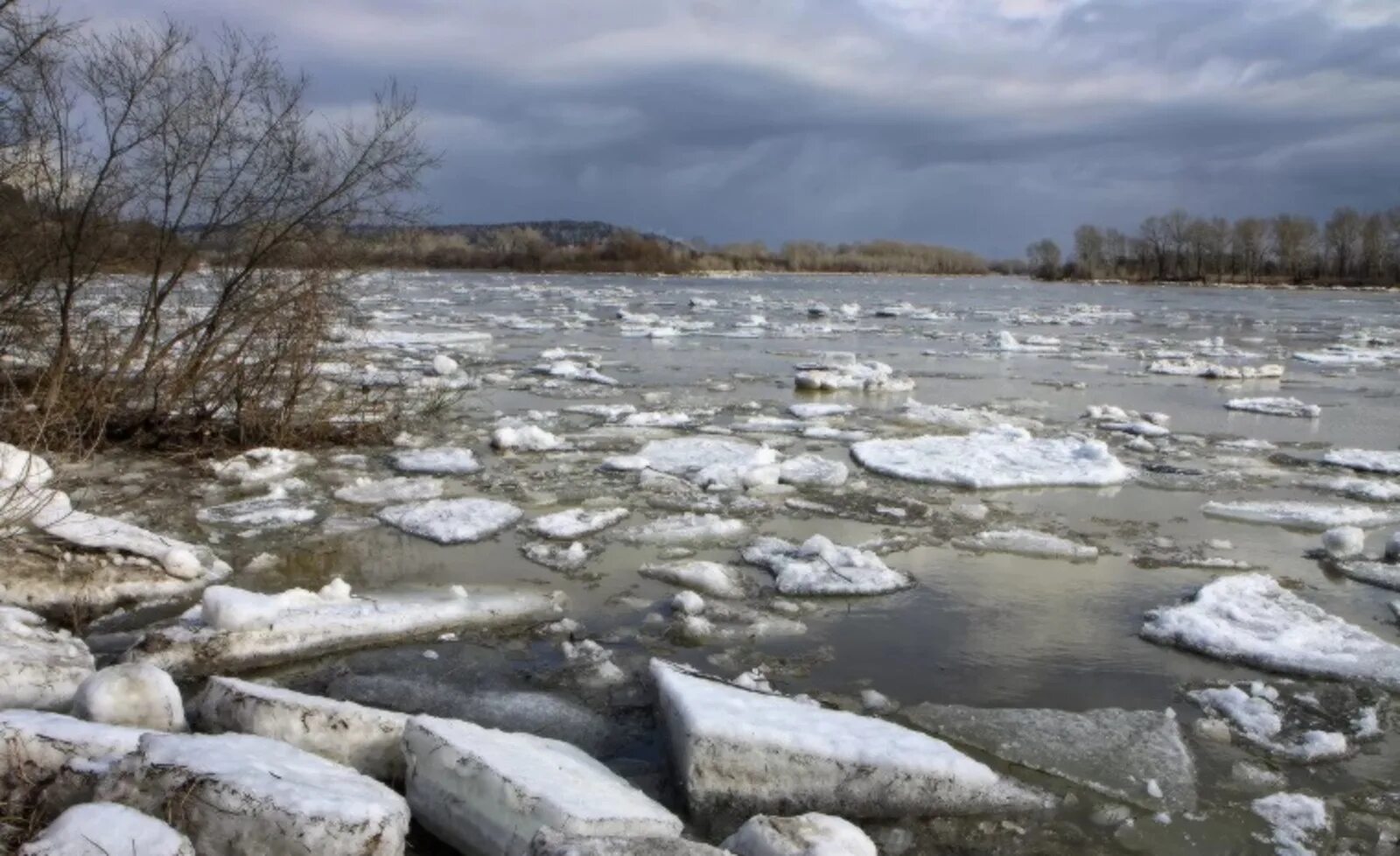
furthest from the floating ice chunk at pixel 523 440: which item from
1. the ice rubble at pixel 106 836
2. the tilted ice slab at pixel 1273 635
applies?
the ice rubble at pixel 106 836

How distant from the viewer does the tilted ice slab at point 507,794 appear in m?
2.65

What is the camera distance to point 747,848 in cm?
271

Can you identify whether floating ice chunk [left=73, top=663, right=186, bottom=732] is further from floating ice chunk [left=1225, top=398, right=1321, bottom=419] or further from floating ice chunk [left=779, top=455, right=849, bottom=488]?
floating ice chunk [left=1225, top=398, right=1321, bottom=419]

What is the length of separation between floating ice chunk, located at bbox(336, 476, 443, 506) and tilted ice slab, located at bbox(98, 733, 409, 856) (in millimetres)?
4262

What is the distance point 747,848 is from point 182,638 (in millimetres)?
2559

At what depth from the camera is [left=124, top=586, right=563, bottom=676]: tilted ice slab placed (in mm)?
3980

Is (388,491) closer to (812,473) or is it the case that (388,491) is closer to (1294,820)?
(812,473)

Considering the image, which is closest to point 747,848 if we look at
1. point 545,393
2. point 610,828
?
point 610,828

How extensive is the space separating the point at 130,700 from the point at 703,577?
9.07ft

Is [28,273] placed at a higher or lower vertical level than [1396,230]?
lower

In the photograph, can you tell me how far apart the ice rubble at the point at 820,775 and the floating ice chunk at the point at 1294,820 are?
0.69m

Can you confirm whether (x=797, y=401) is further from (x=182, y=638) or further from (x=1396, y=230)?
(x=1396, y=230)

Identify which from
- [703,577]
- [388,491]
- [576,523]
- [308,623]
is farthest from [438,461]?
[308,623]

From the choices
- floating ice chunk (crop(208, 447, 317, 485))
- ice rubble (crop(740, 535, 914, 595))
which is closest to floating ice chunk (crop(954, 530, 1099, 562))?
ice rubble (crop(740, 535, 914, 595))
